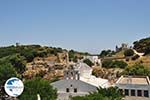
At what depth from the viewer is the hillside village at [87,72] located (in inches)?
1802

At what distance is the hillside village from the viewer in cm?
4578

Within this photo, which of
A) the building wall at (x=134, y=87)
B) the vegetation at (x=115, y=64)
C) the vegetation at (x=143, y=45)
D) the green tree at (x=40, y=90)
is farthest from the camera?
the vegetation at (x=143, y=45)

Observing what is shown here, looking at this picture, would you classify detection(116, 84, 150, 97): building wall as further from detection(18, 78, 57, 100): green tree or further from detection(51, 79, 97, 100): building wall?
detection(18, 78, 57, 100): green tree

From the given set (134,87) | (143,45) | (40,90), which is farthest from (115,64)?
(40,90)

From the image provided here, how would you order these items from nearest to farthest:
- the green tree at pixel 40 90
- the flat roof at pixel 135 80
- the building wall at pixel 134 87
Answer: the green tree at pixel 40 90 → the building wall at pixel 134 87 → the flat roof at pixel 135 80

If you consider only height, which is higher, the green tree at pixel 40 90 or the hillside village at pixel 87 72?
the hillside village at pixel 87 72

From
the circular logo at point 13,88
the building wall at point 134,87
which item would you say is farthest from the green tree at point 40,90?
the circular logo at point 13,88

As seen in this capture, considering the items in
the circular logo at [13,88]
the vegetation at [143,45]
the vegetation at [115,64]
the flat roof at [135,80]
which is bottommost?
the circular logo at [13,88]

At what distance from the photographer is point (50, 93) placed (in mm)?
40188

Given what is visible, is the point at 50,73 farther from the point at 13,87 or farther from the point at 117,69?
the point at 13,87

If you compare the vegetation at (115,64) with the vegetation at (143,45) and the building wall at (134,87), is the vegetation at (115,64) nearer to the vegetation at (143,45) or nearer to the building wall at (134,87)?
the vegetation at (143,45)

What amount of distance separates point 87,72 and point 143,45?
161ft

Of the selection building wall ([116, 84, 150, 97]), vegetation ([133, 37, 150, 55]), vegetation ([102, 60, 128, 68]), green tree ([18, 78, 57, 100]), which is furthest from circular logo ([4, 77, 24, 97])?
vegetation ([133, 37, 150, 55])

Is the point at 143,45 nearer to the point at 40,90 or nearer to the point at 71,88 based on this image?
the point at 71,88
